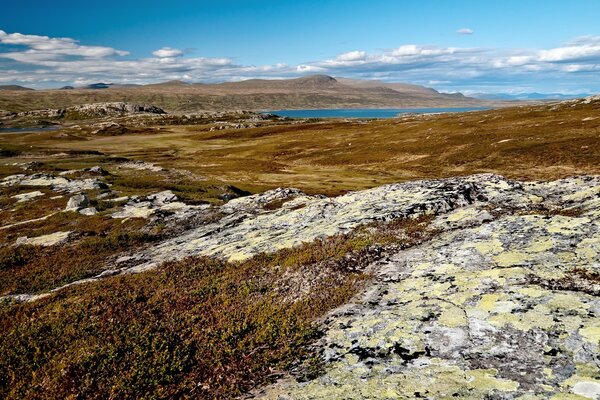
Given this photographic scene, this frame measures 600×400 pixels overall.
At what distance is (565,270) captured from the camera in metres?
12.0

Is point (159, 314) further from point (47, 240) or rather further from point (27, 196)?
point (27, 196)

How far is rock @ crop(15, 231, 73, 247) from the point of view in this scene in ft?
106

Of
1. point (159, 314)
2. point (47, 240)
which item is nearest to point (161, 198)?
point (47, 240)

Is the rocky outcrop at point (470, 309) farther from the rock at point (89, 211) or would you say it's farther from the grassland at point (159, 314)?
the rock at point (89, 211)

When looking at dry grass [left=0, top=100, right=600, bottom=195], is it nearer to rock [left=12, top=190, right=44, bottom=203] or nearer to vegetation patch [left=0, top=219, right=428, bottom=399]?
rock [left=12, top=190, right=44, bottom=203]

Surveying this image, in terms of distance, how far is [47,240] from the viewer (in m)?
32.9

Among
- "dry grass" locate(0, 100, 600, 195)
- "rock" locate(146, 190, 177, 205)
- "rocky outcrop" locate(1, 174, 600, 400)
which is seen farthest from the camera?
"dry grass" locate(0, 100, 600, 195)

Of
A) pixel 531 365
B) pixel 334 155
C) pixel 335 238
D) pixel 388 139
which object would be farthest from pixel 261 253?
pixel 388 139

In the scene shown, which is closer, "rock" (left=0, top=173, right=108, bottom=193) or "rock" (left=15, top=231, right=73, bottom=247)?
"rock" (left=15, top=231, right=73, bottom=247)

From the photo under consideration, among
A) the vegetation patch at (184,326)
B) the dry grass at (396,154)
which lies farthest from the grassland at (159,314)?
the dry grass at (396,154)

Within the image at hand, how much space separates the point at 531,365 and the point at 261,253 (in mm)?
12772

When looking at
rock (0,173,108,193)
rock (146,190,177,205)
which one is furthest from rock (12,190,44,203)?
rock (146,190,177,205)

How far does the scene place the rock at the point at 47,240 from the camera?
32.3 metres

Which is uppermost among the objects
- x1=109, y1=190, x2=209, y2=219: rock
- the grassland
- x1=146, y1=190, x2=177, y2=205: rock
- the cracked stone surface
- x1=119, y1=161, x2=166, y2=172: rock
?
the cracked stone surface
